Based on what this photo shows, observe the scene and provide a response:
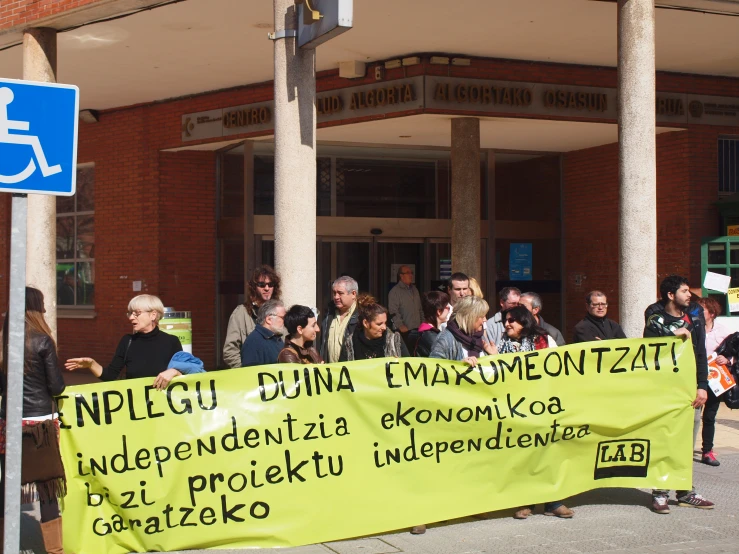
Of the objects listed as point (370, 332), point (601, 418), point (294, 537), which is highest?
point (370, 332)

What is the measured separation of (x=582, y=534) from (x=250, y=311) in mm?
3271

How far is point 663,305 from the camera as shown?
317 inches

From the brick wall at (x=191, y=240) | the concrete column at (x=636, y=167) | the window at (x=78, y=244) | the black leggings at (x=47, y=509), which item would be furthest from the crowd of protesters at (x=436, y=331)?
the window at (x=78, y=244)

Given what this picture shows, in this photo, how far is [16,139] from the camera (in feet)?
15.4

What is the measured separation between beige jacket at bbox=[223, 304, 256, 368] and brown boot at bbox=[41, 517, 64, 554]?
8.50ft

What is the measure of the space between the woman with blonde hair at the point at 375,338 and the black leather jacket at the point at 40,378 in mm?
2365

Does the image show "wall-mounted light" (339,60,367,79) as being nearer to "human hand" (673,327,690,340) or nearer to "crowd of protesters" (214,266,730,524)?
"crowd of protesters" (214,266,730,524)

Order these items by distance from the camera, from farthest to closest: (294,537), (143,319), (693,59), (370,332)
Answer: (693,59) < (370,332) < (143,319) < (294,537)

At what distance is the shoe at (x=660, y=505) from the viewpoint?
733 cm

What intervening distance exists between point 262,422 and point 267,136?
9664 millimetres

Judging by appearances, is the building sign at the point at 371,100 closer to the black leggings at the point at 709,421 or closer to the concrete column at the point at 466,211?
the concrete column at the point at 466,211

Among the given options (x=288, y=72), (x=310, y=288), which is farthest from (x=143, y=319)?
(x=288, y=72)

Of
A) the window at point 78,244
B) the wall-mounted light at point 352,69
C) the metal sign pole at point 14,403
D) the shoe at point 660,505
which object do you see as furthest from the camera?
the window at point 78,244

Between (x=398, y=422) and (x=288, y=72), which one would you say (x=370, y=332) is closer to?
(x=398, y=422)
